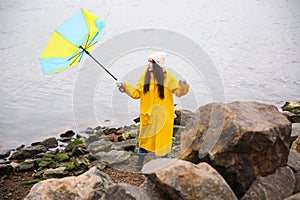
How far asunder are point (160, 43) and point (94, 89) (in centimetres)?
771

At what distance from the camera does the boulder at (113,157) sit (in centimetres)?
705

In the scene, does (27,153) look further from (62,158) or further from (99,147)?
(99,147)

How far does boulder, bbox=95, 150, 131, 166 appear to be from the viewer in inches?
277

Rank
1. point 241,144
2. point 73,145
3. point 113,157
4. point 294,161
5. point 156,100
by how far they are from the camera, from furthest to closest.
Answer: point 73,145 < point 113,157 < point 156,100 < point 294,161 < point 241,144

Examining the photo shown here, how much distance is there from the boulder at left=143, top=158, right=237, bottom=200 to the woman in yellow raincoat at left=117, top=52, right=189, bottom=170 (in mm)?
1717

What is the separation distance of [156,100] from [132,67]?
501 inches

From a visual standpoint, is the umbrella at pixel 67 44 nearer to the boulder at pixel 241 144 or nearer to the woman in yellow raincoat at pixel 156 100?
the woman in yellow raincoat at pixel 156 100

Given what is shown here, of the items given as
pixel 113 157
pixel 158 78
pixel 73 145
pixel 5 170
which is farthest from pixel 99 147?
pixel 158 78

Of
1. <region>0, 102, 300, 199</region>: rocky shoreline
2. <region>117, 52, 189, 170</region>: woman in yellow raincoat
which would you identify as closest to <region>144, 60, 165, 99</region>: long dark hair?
<region>117, 52, 189, 170</region>: woman in yellow raincoat

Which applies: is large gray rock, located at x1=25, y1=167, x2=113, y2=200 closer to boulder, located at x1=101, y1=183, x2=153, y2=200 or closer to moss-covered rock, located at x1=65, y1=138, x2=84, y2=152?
boulder, located at x1=101, y1=183, x2=153, y2=200

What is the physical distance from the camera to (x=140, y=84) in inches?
226

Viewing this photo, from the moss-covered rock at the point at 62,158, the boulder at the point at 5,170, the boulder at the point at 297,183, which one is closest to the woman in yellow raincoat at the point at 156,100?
the boulder at the point at 297,183

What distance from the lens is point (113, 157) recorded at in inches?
284

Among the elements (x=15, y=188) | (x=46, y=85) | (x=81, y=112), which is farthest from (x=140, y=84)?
(x=46, y=85)
